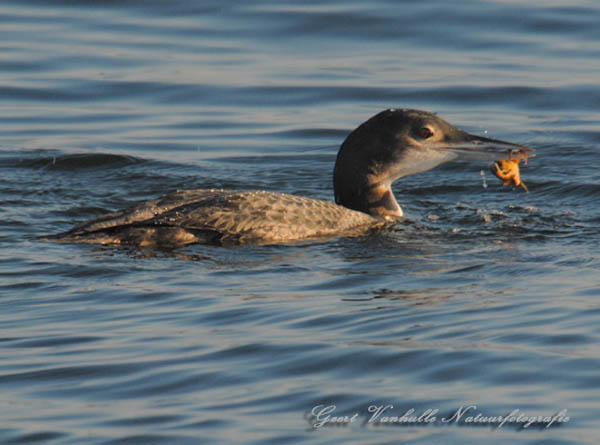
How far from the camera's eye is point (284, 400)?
4.94m

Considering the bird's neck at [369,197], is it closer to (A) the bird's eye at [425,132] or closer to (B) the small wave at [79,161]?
(A) the bird's eye at [425,132]

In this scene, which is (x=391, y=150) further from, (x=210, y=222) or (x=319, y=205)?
(x=210, y=222)

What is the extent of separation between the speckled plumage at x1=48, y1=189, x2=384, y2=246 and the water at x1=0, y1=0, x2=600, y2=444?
0.45 ft

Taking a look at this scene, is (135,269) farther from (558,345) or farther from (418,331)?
(558,345)

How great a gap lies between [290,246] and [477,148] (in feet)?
5.59

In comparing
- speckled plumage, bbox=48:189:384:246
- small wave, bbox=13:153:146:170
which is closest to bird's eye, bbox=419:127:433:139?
speckled plumage, bbox=48:189:384:246

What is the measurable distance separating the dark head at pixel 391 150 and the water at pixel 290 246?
0.46 metres

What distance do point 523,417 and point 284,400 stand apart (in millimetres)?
908

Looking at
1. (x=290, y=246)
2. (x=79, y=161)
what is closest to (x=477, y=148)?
(x=290, y=246)

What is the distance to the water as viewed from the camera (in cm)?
495

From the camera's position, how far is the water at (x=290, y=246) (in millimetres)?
4953

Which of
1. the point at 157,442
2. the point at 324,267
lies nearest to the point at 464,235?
the point at 324,267

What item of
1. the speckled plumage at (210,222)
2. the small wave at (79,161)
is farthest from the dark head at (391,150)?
the small wave at (79,161)

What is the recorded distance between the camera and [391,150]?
350 inches
